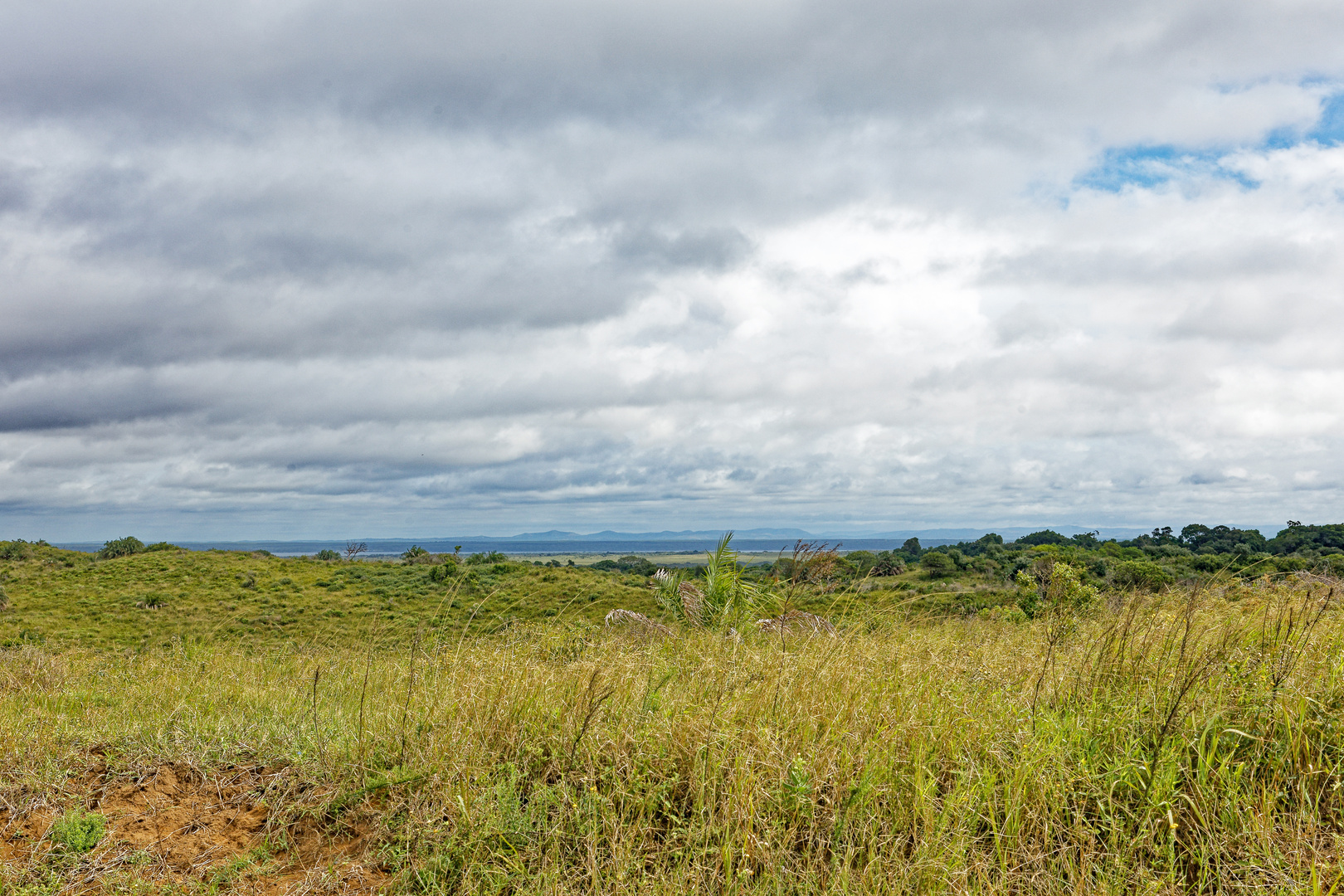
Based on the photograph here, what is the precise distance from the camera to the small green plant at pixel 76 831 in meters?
4.28

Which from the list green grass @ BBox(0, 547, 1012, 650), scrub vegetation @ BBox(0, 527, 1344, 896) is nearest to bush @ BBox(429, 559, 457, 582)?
green grass @ BBox(0, 547, 1012, 650)

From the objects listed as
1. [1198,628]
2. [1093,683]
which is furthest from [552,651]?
[1198,628]

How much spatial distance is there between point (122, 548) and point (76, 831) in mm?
66029

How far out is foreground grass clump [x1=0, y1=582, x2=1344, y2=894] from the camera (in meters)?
3.91

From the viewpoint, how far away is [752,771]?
439cm

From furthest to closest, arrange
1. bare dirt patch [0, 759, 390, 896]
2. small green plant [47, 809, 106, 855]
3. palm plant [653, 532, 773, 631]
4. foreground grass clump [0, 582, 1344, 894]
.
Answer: palm plant [653, 532, 773, 631]
small green plant [47, 809, 106, 855]
bare dirt patch [0, 759, 390, 896]
foreground grass clump [0, 582, 1344, 894]

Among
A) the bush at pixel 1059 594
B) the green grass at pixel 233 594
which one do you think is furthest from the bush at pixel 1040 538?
the bush at pixel 1059 594

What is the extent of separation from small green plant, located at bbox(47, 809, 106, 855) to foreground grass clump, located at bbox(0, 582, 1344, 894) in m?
0.08

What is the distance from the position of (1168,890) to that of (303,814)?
4834 millimetres

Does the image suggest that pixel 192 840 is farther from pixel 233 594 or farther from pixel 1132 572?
pixel 233 594

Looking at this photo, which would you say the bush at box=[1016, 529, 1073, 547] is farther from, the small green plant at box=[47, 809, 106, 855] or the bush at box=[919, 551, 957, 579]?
the small green plant at box=[47, 809, 106, 855]

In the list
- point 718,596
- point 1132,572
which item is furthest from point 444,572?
point 718,596

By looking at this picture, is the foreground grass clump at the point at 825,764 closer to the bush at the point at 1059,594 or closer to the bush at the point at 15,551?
the bush at the point at 1059,594

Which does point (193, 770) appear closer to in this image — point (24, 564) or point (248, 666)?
point (248, 666)
